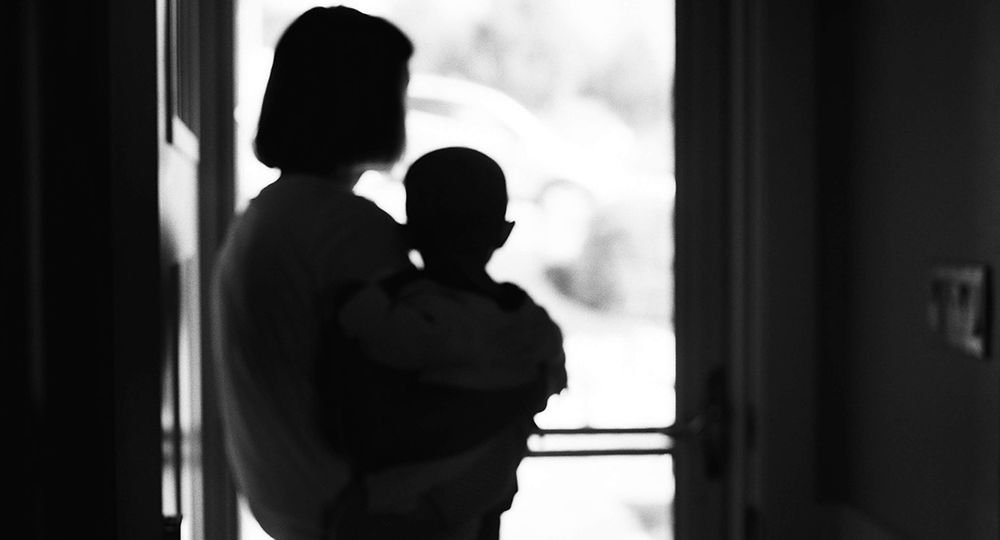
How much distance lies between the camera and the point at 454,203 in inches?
39.4

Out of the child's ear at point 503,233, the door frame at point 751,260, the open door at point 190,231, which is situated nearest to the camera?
the open door at point 190,231

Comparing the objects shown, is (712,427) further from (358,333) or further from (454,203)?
(358,333)

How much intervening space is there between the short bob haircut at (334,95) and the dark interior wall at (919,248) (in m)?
0.70

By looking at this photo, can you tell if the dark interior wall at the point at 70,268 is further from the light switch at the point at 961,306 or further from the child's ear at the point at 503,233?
the light switch at the point at 961,306

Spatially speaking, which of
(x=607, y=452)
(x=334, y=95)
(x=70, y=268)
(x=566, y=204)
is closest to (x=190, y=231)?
(x=334, y=95)

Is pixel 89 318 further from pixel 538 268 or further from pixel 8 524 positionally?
pixel 538 268

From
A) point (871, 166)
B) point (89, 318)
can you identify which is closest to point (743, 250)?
point (871, 166)

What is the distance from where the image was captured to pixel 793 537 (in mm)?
1734

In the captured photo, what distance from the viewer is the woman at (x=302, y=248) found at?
86 cm

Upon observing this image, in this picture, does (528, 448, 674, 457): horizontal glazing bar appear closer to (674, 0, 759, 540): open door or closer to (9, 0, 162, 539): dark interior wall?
(674, 0, 759, 540): open door

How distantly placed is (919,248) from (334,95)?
2.87 feet

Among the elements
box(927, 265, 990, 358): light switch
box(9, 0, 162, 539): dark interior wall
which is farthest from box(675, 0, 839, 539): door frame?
box(9, 0, 162, 539): dark interior wall

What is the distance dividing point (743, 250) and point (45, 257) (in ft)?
4.42

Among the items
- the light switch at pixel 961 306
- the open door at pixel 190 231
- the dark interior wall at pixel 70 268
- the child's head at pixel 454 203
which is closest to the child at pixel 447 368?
the child's head at pixel 454 203
